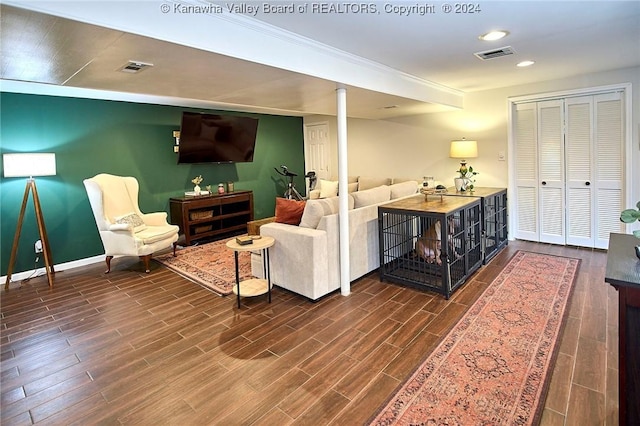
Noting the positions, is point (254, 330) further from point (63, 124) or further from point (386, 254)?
point (63, 124)

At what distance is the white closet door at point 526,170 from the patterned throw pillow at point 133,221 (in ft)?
18.2

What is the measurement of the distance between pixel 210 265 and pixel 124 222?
1269mm

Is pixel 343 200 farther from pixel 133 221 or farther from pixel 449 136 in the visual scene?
pixel 449 136

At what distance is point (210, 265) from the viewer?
15.6 feet

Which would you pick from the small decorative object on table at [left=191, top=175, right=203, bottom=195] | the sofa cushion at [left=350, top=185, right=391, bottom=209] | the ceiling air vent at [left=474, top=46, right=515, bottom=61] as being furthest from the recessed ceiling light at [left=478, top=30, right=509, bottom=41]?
the small decorative object on table at [left=191, top=175, right=203, bottom=195]

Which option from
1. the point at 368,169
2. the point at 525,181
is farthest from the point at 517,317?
the point at 368,169

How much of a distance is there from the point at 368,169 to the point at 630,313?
19.0 feet

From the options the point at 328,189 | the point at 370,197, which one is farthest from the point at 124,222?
the point at 328,189

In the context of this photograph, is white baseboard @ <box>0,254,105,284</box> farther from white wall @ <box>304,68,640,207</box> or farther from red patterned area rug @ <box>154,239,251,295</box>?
white wall @ <box>304,68,640,207</box>

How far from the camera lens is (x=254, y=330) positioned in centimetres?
296

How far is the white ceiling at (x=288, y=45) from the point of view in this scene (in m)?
1.89

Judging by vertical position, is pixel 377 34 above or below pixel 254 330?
above

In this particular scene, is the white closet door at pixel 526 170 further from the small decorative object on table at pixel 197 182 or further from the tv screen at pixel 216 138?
the small decorative object on table at pixel 197 182

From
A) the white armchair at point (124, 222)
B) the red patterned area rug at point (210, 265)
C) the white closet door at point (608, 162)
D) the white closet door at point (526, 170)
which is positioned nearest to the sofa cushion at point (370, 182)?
the white closet door at point (526, 170)
